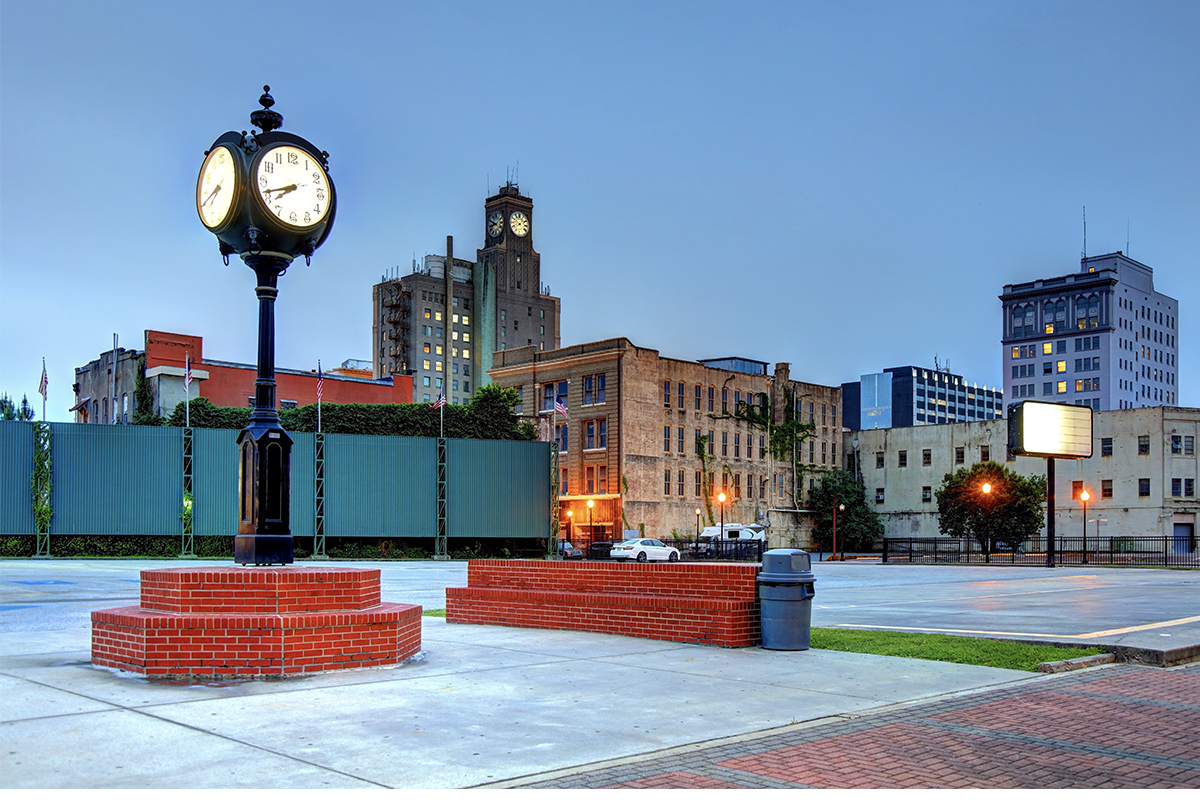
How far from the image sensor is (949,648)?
479 inches

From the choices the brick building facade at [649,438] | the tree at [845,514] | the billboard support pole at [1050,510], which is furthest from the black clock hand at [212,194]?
the tree at [845,514]

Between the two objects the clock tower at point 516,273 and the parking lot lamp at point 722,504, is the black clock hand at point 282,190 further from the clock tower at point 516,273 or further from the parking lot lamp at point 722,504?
the clock tower at point 516,273

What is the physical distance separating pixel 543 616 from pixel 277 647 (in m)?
5.21

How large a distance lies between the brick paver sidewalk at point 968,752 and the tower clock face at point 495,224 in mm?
165453

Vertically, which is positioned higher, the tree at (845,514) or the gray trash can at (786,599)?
the gray trash can at (786,599)

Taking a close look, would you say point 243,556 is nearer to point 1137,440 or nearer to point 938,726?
point 938,726

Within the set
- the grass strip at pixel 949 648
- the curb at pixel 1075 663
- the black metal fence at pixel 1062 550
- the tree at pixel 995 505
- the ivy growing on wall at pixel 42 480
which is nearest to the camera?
the curb at pixel 1075 663

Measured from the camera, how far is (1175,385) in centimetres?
17150

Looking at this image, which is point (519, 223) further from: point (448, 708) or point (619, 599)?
point (448, 708)

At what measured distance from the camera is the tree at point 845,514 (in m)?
78.8

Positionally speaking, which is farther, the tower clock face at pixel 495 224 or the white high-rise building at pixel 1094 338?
the tower clock face at pixel 495 224

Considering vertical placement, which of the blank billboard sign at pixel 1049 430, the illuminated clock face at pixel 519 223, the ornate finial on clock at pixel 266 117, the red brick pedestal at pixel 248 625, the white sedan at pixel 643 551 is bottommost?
the white sedan at pixel 643 551

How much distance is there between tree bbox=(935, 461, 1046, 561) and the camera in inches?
2589

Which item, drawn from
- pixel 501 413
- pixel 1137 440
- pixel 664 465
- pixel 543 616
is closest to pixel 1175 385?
pixel 1137 440
